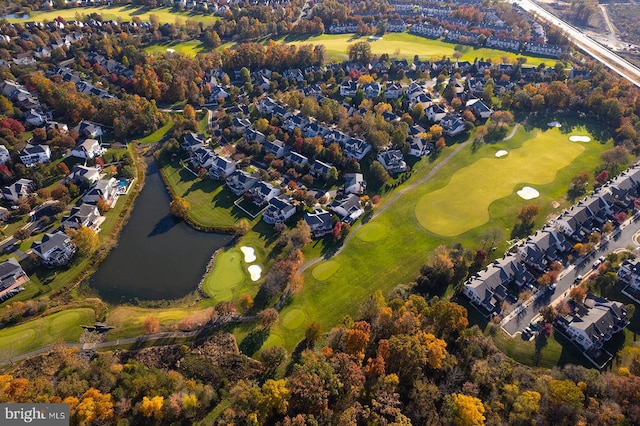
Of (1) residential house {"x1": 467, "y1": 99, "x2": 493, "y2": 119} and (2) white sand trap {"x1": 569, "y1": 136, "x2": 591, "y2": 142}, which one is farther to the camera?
(1) residential house {"x1": 467, "y1": 99, "x2": 493, "y2": 119}

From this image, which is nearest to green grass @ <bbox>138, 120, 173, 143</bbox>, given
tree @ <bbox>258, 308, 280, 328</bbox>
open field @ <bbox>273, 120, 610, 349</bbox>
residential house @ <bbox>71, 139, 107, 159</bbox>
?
residential house @ <bbox>71, 139, 107, 159</bbox>

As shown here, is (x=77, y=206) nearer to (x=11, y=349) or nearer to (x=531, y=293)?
(x=11, y=349)

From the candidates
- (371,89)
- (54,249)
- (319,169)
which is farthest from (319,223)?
(371,89)

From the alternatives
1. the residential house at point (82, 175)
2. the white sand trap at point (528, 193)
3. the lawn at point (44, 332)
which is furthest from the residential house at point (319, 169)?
the lawn at point (44, 332)

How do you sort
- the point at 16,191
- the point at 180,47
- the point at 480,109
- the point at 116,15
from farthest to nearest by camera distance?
the point at 116,15 → the point at 180,47 → the point at 480,109 → the point at 16,191

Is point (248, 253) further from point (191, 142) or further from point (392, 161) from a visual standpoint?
point (392, 161)

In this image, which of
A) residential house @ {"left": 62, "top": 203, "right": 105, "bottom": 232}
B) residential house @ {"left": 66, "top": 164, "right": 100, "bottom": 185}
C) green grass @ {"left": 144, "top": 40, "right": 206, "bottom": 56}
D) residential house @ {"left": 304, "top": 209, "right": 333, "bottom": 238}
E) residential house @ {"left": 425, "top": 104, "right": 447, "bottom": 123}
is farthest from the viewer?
green grass @ {"left": 144, "top": 40, "right": 206, "bottom": 56}

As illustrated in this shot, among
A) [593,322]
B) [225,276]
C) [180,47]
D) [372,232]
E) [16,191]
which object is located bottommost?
[372,232]

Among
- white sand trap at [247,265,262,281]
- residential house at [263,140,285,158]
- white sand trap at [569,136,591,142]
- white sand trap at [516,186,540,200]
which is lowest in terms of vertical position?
white sand trap at [516,186,540,200]

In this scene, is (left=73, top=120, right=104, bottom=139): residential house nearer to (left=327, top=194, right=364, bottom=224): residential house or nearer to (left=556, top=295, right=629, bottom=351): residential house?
(left=327, top=194, right=364, bottom=224): residential house
